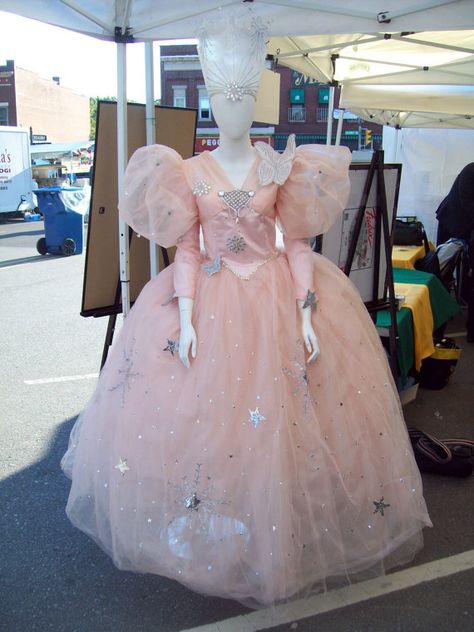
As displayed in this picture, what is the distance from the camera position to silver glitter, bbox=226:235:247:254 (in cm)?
221

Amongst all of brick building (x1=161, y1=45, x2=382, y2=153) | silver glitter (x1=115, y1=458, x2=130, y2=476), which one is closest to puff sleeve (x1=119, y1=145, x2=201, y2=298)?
silver glitter (x1=115, y1=458, x2=130, y2=476)

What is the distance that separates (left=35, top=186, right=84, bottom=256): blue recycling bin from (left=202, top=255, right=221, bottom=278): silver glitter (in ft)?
27.3

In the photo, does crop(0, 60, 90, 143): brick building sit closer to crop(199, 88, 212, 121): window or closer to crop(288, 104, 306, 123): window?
crop(199, 88, 212, 121): window

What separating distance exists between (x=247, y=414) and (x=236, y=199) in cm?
80

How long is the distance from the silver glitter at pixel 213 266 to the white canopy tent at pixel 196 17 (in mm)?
795

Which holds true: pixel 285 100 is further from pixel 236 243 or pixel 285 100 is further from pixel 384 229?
pixel 236 243

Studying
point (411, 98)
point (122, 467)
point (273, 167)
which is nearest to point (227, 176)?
point (273, 167)

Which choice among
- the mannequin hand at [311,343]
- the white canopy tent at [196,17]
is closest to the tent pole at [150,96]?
the white canopy tent at [196,17]

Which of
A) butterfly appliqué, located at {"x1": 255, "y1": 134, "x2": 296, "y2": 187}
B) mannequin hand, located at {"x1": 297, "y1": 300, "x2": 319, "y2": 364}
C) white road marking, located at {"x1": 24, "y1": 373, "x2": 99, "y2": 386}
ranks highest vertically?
butterfly appliqué, located at {"x1": 255, "y1": 134, "x2": 296, "y2": 187}

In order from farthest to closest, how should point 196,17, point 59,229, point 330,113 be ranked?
point 59,229
point 330,113
point 196,17

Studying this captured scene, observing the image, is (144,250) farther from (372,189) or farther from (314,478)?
(314,478)

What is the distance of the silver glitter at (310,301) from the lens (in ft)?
7.05

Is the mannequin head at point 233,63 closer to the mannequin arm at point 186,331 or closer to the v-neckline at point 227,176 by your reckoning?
the v-neckline at point 227,176

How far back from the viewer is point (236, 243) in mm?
2209
